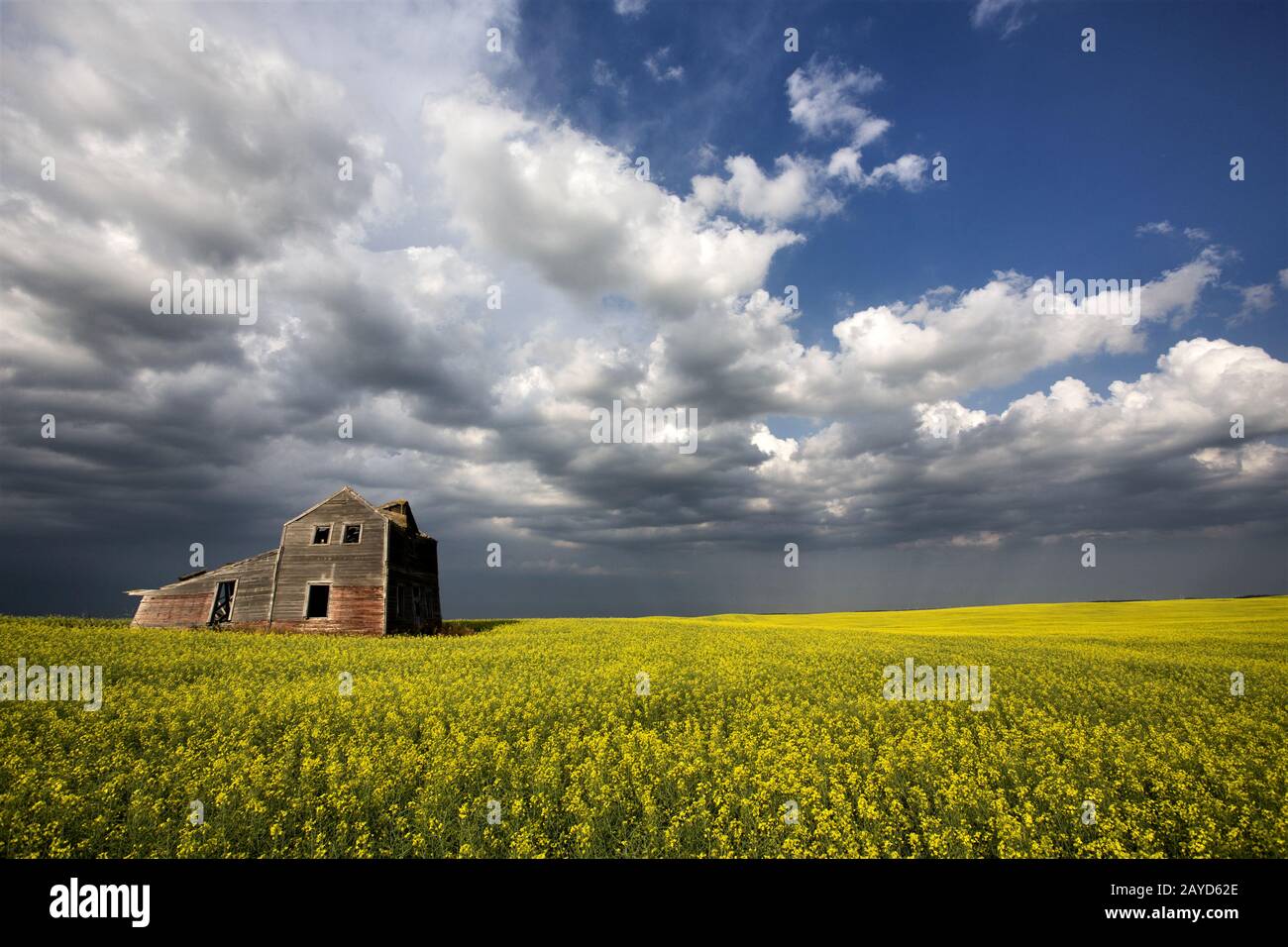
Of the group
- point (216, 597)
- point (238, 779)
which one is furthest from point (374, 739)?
point (216, 597)

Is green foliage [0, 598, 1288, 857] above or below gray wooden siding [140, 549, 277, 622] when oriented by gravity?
below

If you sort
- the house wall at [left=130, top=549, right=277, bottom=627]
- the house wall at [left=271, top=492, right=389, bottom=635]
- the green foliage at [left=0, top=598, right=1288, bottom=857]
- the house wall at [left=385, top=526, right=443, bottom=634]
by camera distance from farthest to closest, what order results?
the house wall at [left=385, top=526, right=443, bottom=634]
the house wall at [left=130, top=549, right=277, bottom=627]
the house wall at [left=271, top=492, right=389, bottom=635]
the green foliage at [left=0, top=598, right=1288, bottom=857]

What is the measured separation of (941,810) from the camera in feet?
27.0

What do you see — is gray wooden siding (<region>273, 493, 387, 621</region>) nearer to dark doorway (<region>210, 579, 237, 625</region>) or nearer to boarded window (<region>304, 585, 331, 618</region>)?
boarded window (<region>304, 585, 331, 618</region>)

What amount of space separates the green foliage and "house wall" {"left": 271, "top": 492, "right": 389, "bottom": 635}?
1177 cm

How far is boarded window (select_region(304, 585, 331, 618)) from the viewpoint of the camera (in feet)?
99.2

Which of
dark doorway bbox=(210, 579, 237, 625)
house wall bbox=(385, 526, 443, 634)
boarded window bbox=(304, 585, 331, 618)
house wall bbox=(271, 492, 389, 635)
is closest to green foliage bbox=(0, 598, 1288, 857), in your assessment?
house wall bbox=(271, 492, 389, 635)

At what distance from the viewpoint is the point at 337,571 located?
101 feet

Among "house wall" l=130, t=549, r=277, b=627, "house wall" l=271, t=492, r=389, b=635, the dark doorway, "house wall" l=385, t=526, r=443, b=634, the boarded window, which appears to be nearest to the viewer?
"house wall" l=271, t=492, r=389, b=635

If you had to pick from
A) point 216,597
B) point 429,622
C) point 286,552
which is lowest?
point 429,622
